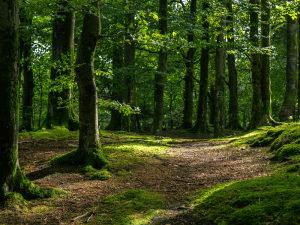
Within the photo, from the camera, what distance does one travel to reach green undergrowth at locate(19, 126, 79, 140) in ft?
31.9

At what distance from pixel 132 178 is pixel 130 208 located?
6.35 feet

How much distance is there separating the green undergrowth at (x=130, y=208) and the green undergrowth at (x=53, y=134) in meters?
6.17

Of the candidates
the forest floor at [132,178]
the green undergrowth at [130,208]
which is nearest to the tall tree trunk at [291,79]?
the forest floor at [132,178]

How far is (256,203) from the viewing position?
9.91ft

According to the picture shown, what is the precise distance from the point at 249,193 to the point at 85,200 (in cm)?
281

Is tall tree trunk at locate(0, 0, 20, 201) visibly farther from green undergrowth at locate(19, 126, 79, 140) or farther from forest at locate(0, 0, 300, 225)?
green undergrowth at locate(19, 126, 79, 140)

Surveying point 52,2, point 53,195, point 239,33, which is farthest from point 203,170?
point 239,33

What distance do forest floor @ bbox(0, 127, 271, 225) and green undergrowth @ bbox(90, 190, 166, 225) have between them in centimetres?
3

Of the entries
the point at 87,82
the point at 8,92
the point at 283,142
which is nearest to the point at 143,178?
the point at 87,82

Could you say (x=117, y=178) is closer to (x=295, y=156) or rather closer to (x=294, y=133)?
(x=295, y=156)

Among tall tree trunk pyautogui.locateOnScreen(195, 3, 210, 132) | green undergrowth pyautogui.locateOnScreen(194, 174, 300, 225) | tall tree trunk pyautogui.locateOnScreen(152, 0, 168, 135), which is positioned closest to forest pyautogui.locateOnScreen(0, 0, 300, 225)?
green undergrowth pyautogui.locateOnScreen(194, 174, 300, 225)

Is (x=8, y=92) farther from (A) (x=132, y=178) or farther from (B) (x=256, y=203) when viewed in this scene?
(B) (x=256, y=203)

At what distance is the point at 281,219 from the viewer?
258cm

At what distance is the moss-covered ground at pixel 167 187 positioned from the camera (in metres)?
3.12
